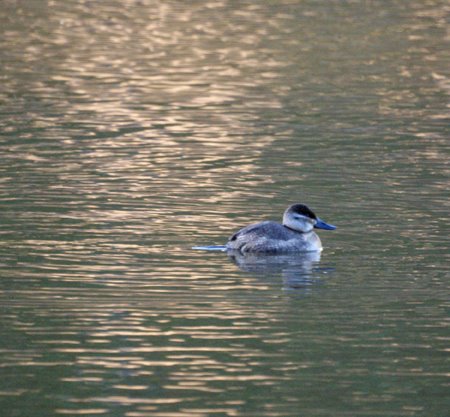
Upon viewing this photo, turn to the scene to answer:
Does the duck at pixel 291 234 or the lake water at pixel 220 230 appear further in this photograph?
the duck at pixel 291 234

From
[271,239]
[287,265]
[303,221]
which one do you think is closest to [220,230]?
[271,239]

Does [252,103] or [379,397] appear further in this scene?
[252,103]

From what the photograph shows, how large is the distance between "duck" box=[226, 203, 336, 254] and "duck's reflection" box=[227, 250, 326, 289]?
0.07m

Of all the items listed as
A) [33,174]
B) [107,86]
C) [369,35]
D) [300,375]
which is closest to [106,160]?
[33,174]

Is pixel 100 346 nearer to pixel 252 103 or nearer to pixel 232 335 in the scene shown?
pixel 232 335

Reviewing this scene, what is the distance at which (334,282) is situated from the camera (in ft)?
48.0

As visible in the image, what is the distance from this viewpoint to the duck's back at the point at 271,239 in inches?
628

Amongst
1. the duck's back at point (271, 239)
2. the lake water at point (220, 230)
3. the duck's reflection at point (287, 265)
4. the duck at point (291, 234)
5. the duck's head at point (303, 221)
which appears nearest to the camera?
the lake water at point (220, 230)

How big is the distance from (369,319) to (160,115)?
1311cm

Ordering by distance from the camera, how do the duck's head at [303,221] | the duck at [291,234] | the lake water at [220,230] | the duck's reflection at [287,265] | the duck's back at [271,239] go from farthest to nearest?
the duck's head at [303,221] → the duck at [291,234] → the duck's back at [271,239] → the duck's reflection at [287,265] → the lake water at [220,230]

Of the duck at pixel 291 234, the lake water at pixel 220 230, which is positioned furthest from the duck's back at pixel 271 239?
the lake water at pixel 220 230

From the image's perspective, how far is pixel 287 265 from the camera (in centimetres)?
1595

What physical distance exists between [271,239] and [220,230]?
3.00 feet

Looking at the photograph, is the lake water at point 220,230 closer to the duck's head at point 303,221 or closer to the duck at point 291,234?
the duck at point 291,234
